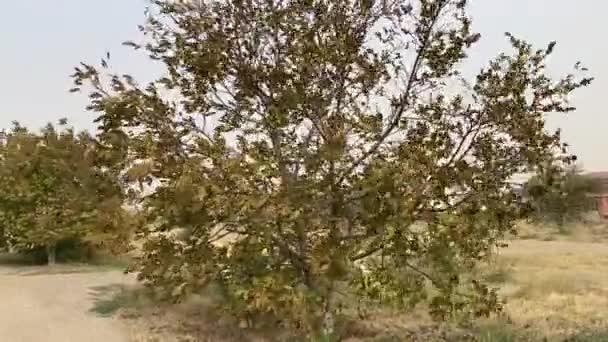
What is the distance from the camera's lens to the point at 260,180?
7.59 m

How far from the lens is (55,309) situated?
13906mm

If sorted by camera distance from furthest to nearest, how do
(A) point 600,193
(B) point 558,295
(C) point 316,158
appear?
(A) point 600,193 < (B) point 558,295 < (C) point 316,158

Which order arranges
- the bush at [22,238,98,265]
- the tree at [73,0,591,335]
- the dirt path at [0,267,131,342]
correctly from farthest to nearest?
the bush at [22,238,98,265]
the dirt path at [0,267,131,342]
the tree at [73,0,591,335]

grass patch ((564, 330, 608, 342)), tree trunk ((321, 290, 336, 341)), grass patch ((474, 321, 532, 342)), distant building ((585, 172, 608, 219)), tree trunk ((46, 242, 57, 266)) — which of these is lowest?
grass patch ((564, 330, 608, 342))

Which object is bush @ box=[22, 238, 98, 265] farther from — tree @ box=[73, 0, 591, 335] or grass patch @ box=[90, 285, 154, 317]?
tree @ box=[73, 0, 591, 335]

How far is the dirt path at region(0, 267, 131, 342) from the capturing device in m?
11.1

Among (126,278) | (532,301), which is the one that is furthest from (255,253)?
(126,278)

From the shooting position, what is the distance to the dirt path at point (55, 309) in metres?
11.1

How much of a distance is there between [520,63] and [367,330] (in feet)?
15.6

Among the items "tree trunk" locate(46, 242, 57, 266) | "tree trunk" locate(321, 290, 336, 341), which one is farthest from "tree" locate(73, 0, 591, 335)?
"tree trunk" locate(46, 242, 57, 266)

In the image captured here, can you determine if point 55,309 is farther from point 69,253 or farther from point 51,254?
point 69,253

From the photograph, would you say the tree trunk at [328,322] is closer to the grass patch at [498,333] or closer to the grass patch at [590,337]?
the grass patch at [498,333]

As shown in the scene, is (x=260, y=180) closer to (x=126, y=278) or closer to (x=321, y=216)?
(x=321, y=216)

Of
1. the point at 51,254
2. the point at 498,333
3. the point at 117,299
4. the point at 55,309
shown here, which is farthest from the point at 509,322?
the point at 51,254
